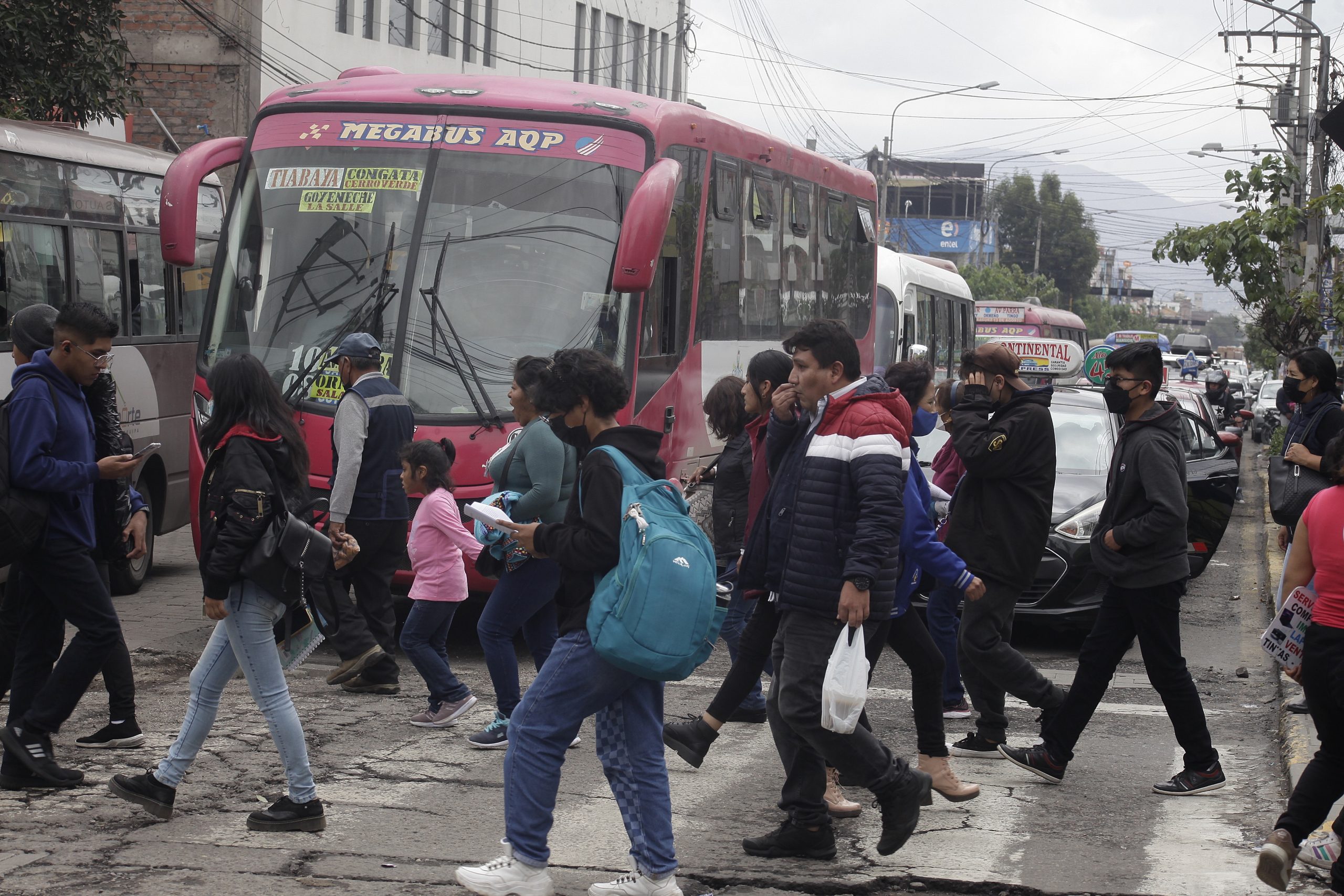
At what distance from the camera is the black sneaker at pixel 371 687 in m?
7.55

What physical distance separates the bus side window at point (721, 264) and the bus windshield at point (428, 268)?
1.51 m

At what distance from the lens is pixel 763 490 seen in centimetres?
582

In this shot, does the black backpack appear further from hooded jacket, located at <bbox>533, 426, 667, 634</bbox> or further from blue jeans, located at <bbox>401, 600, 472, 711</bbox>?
hooded jacket, located at <bbox>533, 426, 667, 634</bbox>

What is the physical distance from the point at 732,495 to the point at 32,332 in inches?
125

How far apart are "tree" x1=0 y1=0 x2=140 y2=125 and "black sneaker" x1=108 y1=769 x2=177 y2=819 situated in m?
10.1

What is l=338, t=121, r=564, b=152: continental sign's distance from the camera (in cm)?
888

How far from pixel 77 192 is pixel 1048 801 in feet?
26.6

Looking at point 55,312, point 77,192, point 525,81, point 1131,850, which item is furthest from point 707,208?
point 1131,850

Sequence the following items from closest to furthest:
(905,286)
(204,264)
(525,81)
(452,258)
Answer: (452,258) → (525,81) → (204,264) → (905,286)

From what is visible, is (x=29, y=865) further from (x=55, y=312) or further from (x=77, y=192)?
(x=77, y=192)

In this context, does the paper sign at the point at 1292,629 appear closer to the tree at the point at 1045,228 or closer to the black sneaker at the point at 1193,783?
the black sneaker at the point at 1193,783

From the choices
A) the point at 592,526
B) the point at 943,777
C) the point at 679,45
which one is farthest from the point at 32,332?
the point at 679,45

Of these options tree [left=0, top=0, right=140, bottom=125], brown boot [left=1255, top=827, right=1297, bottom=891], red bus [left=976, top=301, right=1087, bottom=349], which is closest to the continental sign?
brown boot [left=1255, top=827, right=1297, bottom=891]

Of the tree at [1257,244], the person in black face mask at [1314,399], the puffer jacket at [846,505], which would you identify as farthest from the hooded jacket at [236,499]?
the tree at [1257,244]
